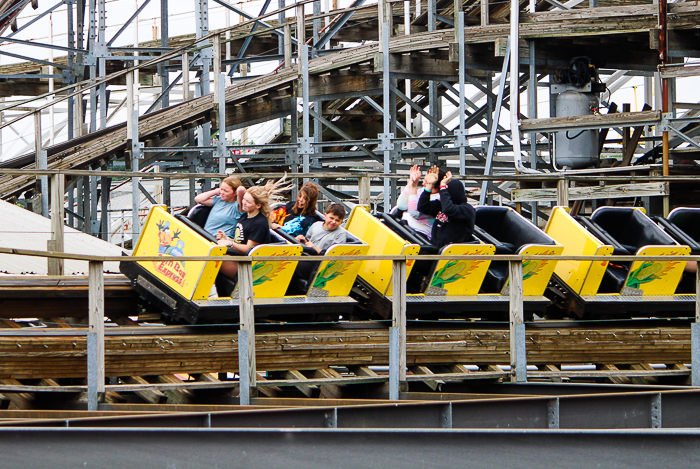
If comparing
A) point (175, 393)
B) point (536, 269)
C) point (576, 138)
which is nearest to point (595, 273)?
point (536, 269)

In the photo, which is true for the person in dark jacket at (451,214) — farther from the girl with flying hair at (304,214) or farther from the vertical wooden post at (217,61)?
the vertical wooden post at (217,61)

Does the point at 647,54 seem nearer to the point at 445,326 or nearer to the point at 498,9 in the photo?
the point at 498,9

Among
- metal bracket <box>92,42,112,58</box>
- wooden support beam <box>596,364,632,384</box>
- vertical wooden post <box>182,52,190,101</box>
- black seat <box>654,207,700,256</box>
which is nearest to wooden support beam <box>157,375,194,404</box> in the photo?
wooden support beam <box>596,364,632,384</box>

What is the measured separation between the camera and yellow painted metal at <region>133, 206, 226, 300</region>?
7.02 m

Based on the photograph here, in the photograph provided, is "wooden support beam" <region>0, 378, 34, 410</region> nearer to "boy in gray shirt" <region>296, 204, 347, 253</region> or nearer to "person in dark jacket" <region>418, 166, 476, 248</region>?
"boy in gray shirt" <region>296, 204, 347, 253</region>

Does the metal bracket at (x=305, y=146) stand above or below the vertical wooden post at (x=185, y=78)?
below

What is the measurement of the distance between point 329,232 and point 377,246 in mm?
544

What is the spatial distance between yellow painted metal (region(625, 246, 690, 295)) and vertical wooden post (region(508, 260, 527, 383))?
1.87m

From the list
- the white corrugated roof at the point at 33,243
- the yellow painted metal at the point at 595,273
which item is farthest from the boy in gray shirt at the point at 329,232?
the white corrugated roof at the point at 33,243

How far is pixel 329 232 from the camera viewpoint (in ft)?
26.3

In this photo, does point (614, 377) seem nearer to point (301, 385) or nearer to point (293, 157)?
point (301, 385)

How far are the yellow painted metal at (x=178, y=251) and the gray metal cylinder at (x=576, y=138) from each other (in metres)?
8.37

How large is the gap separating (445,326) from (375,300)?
61 centimetres

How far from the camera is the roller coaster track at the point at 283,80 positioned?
1328 centimetres
